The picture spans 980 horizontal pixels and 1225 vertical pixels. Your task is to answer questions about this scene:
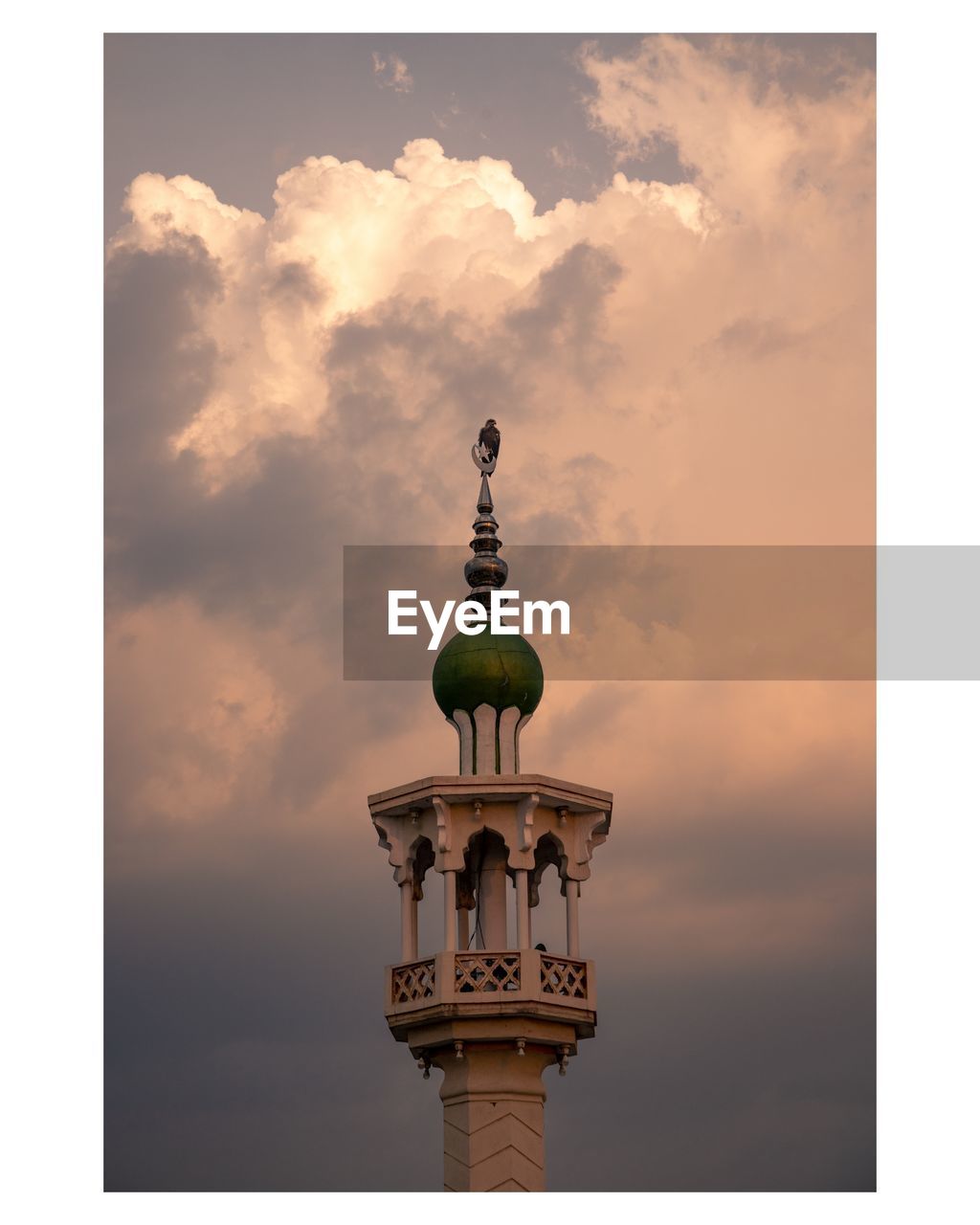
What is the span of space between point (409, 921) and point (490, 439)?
30.9 ft

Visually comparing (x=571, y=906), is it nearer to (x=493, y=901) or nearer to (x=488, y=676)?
(x=493, y=901)

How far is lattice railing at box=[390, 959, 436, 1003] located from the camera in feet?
132

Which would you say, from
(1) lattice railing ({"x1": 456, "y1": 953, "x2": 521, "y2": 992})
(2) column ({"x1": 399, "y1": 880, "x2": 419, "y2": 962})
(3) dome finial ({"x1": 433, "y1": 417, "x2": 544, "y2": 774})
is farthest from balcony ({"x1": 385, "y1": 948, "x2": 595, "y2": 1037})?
(3) dome finial ({"x1": 433, "y1": 417, "x2": 544, "y2": 774})

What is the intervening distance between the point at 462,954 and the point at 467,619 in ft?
22.5

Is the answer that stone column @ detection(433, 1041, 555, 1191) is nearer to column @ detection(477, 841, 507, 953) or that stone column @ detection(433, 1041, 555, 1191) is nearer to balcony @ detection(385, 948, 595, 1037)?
balcony @ detection(385, 948, 595, 1037)

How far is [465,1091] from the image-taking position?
131 feet

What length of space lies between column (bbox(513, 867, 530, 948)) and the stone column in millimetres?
1879

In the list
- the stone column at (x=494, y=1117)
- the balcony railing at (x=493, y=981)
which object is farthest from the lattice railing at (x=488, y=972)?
the stone column at (x=494, y=1117)

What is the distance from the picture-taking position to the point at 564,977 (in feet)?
133

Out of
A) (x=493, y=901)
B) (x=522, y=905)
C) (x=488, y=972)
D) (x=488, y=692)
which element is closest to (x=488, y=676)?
(x=488, y=692)
